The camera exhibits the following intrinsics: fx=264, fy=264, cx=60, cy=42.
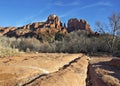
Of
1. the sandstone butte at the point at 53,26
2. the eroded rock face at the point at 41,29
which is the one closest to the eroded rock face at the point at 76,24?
the sandstone butte at the point at 53,26

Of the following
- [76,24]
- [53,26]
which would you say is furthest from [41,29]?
[76,24]

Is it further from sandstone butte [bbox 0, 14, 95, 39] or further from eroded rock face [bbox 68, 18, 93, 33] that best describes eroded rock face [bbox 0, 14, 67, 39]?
eroded rock face [bbox 68, 18, 93, 33]

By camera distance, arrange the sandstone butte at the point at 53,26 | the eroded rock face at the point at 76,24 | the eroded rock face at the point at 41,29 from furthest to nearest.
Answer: the eroded rock face at the point at 76,24 < the sandstone butte at the point at 53,26 < the eroded rock face at the point at 41,29

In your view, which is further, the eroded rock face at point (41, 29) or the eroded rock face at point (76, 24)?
the eroded rock face at point (76, 24)

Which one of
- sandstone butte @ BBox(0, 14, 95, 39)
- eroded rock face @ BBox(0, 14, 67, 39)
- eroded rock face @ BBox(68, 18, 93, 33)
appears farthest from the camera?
eroded rock face @ BBox(68, 18, 93, 33)

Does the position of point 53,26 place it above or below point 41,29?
above

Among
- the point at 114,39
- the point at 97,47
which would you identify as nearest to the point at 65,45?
the point at 97,47

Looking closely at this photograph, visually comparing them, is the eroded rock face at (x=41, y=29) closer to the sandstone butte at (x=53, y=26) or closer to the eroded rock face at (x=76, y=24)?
the sandstone butte at (x=53, y=26)

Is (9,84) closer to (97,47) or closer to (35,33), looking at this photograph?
(97,47)

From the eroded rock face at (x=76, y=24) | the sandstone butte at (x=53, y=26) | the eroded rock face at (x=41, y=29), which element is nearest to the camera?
the eroded rock face at (x=41, y=29)

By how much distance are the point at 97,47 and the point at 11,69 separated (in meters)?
40.1

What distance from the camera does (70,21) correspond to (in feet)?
355

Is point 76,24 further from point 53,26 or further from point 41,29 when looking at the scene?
point 41,29

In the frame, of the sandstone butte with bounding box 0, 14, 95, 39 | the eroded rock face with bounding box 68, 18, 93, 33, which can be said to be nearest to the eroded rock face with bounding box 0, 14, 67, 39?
the sandstone butte with bounding box 0, 14, 95, 39
